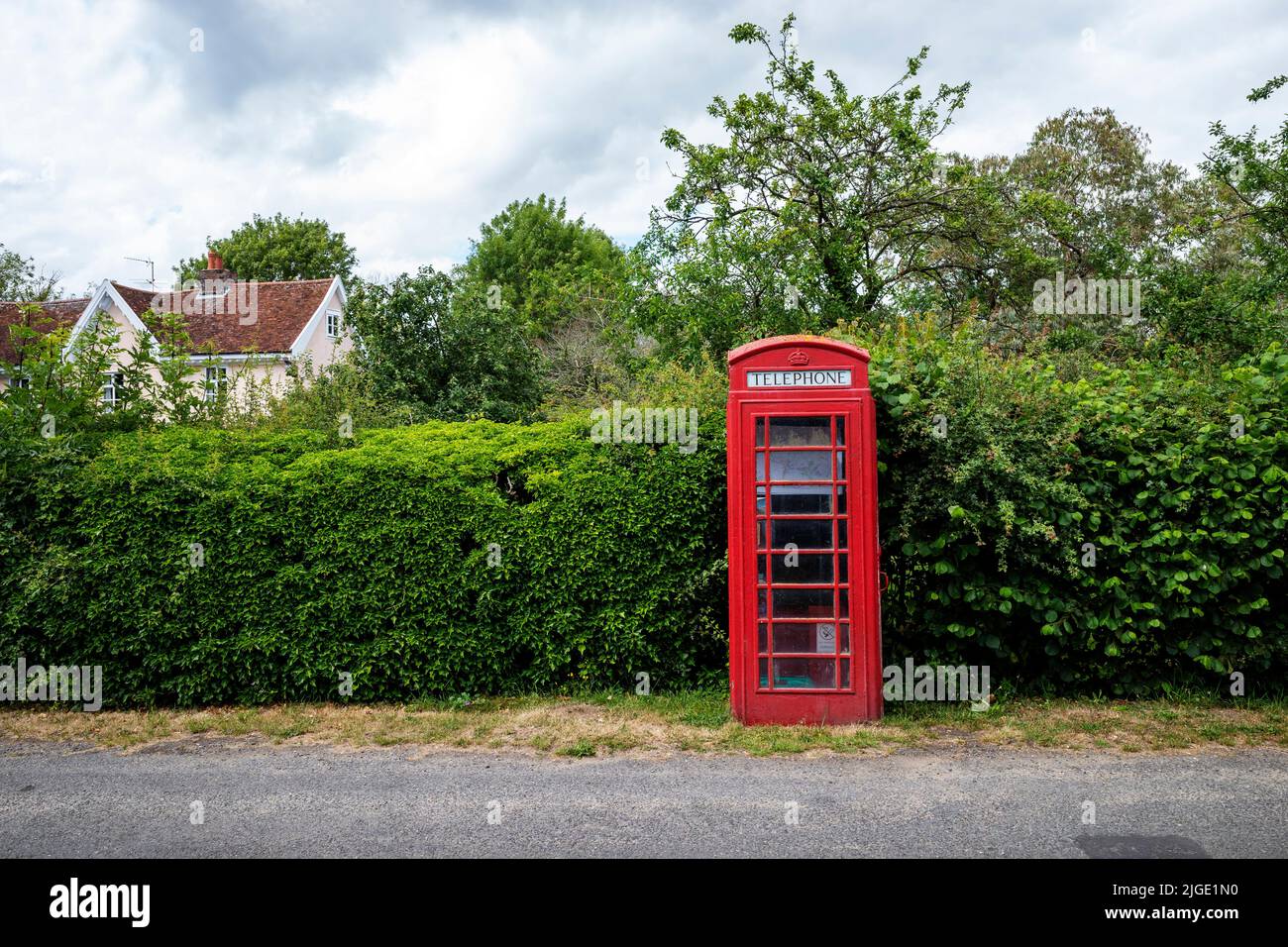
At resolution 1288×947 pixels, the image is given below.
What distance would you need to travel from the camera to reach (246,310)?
31172 millimetres

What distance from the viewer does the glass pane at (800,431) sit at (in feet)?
22.3

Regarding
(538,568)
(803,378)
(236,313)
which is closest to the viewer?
(803,378)

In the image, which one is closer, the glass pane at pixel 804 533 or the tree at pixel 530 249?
the glass pane at pixel 804 533

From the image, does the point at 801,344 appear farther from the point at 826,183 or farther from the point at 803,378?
the point at 826,183

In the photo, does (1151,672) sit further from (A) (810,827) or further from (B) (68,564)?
(B) (68,564)

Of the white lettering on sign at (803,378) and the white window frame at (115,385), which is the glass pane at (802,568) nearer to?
the white lettering on sign at (803,378)

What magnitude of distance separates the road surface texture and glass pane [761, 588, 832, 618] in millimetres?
1123

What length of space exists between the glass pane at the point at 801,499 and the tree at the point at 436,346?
44.4ft

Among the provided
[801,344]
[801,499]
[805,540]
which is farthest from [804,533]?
[801,344]

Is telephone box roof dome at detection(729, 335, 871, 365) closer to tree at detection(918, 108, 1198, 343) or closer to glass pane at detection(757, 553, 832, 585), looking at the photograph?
glass pane at detection(757, 553, 832, 585)

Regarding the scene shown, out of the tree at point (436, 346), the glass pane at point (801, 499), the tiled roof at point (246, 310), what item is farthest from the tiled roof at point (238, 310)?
the glass pane at point (801, 499)

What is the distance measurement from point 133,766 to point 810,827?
486 cm

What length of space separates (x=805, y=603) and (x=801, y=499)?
0.81 meters

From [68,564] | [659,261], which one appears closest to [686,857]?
[68,564]
